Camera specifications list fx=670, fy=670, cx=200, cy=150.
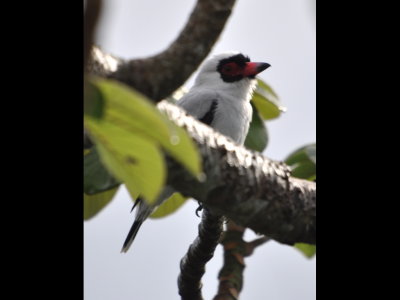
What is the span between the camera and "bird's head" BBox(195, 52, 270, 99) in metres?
4.19

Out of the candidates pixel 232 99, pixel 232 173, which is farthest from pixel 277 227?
pixel 232 99

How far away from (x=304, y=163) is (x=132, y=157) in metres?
1.72

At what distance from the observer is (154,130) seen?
0.93 m

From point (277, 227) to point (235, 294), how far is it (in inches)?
55.2

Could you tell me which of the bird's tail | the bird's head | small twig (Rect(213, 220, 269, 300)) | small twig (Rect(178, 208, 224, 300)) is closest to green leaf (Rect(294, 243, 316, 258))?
small twig (Rect(178, 208, 224, 300))

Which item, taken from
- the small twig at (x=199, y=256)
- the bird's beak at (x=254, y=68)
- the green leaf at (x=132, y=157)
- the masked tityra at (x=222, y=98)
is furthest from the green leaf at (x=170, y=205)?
the green leaf at (x=132, y=157)

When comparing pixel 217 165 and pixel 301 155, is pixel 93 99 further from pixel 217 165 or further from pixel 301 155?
pixel 301 155

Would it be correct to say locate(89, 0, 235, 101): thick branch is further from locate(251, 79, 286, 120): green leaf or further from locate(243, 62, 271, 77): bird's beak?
locate(243, 62, 271, 77): bird's beak

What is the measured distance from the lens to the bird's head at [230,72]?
13.8 ft

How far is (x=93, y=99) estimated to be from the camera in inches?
37.1

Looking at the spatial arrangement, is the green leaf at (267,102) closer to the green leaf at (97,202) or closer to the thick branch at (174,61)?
the green leaf at (97,202)
